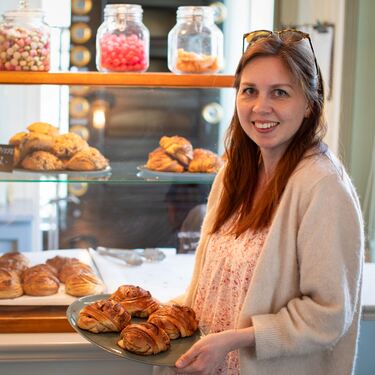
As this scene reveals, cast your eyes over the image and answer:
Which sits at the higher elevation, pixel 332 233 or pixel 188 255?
pixel 332 233

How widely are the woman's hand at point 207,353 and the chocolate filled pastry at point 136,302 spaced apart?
28 cm

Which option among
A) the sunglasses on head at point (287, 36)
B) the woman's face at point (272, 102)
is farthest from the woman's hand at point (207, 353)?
the sunglasses on head at point (287, 36)

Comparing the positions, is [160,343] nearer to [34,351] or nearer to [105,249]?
[34,351]

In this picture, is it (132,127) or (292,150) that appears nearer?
(292,150)

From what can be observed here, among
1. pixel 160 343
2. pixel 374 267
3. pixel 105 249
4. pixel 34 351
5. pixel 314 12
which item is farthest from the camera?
pixel 314 12

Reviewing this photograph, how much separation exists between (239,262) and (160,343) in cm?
22

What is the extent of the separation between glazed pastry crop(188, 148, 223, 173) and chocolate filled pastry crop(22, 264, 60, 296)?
47cm

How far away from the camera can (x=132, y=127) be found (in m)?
2.13

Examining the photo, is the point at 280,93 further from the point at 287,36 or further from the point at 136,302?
the point at 136,302

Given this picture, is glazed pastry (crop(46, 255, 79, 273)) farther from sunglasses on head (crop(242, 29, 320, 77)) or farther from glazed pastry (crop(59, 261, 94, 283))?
sunglasses on head (crop(242, 29, 320, 77))

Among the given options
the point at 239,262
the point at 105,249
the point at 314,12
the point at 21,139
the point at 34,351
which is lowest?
the point at 34,351

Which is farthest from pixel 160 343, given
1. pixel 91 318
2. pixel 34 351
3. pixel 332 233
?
pixel 34 351

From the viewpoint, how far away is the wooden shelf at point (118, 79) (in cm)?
204

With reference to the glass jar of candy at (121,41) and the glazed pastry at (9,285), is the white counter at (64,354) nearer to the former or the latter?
the glazed pastry at (9,285)
